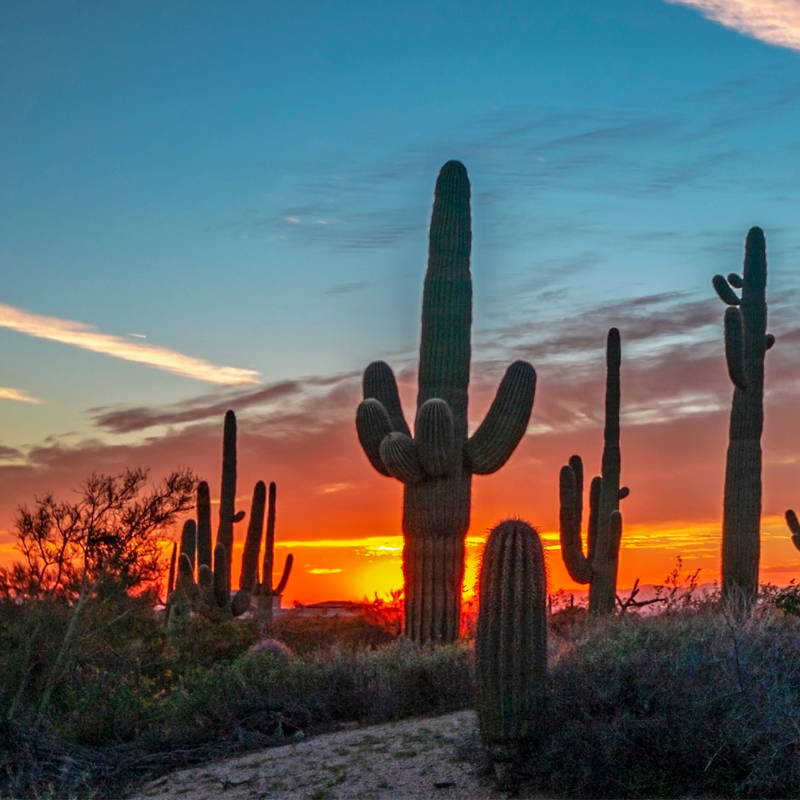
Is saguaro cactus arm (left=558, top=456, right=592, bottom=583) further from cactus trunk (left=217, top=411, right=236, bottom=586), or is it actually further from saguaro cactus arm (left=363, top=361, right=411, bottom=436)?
cactus trunk (left=217, top=411, right=236, bottom=586)

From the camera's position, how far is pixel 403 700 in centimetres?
1361

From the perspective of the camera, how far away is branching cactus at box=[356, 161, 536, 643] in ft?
62.6

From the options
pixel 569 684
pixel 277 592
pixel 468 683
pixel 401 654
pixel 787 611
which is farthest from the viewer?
pixel 277 592

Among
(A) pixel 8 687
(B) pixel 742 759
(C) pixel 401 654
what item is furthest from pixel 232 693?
(B) pixel 742 759

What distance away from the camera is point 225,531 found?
31.0m

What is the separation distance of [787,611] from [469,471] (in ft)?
18.1

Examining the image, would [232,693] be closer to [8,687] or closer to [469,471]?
[8,687]

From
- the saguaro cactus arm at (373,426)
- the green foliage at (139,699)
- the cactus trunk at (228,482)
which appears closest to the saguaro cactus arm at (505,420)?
the saguaro cactus arm at (373,426)

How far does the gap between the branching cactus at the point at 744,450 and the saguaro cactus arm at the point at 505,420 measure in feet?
17.0

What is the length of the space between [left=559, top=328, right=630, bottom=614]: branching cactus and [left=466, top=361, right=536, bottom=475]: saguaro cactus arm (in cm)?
499

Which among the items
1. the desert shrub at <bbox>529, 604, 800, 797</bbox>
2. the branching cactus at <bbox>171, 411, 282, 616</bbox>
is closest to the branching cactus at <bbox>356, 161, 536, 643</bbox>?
the desert shrub at <bbox>529, 604, 800, 797</bbox>

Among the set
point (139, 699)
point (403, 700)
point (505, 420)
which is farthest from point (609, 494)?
point (139, 699)

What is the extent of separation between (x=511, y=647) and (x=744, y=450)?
43.4ft

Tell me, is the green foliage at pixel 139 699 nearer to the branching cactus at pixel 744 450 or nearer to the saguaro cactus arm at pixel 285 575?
the branching cactus at pixel 744 450
